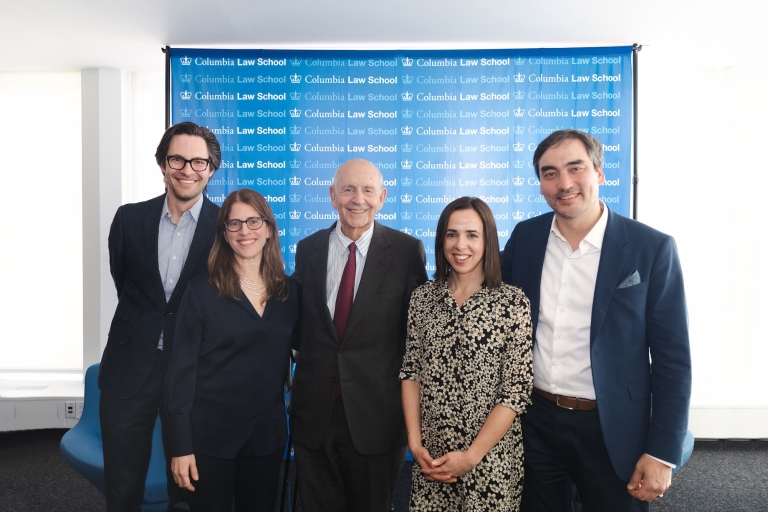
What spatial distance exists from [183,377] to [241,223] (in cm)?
Answer: 58

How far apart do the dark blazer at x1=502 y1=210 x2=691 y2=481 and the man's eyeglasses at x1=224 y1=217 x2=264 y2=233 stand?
48.8 inches

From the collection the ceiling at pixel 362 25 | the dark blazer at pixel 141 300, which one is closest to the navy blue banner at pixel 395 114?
the ceiling at pixel 362 25

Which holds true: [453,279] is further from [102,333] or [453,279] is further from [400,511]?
[102,333]

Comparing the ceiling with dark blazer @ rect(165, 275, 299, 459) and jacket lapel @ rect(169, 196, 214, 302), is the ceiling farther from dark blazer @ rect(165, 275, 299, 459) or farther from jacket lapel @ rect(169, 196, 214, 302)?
dark blazer @ rect(165, 275, 299, 459)

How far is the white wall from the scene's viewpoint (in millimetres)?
4477

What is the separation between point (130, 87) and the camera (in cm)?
440

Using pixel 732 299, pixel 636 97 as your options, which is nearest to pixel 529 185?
pixel 636 97

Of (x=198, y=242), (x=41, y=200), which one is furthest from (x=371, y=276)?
(x=41, y=200)

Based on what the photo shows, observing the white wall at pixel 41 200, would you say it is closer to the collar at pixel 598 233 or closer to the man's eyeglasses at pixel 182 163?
the man's eyeglasses at pixel 182 163

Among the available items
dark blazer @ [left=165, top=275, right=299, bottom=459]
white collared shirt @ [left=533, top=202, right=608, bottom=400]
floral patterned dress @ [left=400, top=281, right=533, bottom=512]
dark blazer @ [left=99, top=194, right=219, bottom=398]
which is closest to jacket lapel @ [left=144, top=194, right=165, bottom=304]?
dark blazer @ [left=99, top=194, right=219, bottom=398]

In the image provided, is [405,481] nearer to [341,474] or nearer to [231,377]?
[341,474]

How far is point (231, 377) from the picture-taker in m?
1.78

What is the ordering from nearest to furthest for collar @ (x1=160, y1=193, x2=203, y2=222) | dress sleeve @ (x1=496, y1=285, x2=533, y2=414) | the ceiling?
1. dress sleeve @ (x1=496, y1=285, x2=533, y2=414)
2. collar @ (x1=160, y1=193, x2=203, y2=222)
3. the ceiling

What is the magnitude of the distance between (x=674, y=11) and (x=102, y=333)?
193 inches
